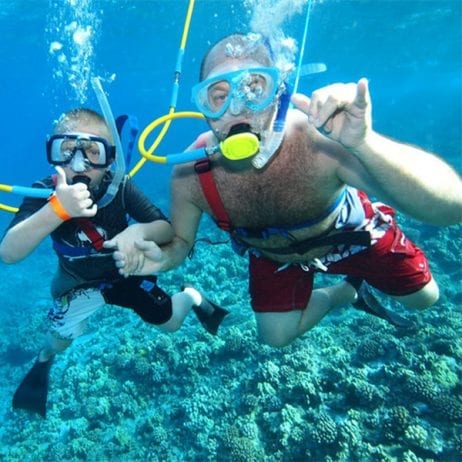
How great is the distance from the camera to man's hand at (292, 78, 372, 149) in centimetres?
203

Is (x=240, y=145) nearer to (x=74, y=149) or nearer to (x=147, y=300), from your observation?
(x=74, y=149)

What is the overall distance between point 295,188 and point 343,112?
96 centimetres

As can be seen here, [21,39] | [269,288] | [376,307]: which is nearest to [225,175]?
[269,288]

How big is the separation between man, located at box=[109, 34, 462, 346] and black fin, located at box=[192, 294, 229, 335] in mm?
1610

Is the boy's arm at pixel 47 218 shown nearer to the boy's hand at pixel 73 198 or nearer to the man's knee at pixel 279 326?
the boy's hand at pixel 73 198

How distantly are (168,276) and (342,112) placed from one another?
34.7 ft

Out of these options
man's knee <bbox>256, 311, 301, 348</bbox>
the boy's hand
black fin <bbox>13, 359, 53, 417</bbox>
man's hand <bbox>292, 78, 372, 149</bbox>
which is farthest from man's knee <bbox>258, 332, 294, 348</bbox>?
black fin <bbox>13, 359, 53, 417</bbox>

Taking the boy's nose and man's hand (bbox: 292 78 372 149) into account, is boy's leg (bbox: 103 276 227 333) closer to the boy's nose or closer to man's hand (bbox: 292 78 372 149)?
the boy's nose

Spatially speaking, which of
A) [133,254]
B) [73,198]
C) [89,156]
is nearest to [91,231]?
[89,156]

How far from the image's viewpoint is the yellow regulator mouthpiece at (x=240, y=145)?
2545mm

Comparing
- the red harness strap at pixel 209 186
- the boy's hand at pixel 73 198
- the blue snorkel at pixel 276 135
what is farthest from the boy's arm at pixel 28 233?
the blue snorkel at pixel 276 135

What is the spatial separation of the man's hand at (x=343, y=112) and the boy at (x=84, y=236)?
5.65 ft

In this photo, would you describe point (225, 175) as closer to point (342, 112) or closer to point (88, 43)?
point (342, 112)

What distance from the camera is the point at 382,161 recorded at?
226cm
